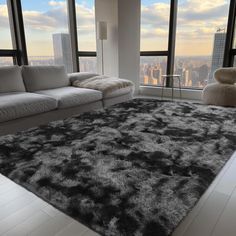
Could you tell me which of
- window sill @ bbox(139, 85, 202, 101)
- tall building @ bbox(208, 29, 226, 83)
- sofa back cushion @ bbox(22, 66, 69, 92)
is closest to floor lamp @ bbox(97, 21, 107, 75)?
sofa back cushion @ bbox(22, 66, 69, 92)

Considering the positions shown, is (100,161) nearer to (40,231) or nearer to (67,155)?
(67,155)

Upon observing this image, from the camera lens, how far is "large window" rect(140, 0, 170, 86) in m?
4.64

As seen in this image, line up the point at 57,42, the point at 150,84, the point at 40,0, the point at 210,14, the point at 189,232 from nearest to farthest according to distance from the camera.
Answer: the point at 189,232
the point at 210,14
the point at 40,0
the point at 57,42
the point at 150,84

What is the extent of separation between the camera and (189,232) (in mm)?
1158

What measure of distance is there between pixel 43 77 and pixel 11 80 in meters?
0.50

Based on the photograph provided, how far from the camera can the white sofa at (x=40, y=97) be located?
8.20ft

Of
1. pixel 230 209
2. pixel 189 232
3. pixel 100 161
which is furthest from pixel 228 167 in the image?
pixel 100 161

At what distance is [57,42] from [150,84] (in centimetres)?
227

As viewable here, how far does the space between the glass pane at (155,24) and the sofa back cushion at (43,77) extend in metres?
2.18

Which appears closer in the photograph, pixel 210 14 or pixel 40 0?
pixel 210 14

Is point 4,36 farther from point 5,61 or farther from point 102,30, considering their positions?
point 102,30

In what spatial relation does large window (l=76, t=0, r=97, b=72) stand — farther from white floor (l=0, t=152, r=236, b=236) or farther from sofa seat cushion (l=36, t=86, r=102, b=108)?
white floor (l=0, t=152, r=236, b=236)

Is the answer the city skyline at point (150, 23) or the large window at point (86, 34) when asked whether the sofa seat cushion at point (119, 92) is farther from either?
the large window at point (86, 34)

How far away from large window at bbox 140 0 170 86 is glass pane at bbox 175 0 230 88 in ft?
0.93
